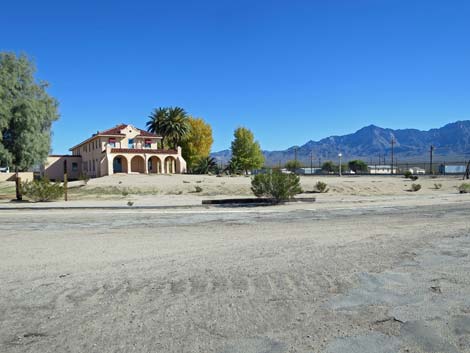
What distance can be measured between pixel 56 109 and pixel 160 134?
1636 inches

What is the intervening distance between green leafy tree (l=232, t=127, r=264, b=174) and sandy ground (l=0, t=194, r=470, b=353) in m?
67.2

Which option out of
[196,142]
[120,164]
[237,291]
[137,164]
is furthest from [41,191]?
[196,142]

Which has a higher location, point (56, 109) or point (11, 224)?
point (56, 109)

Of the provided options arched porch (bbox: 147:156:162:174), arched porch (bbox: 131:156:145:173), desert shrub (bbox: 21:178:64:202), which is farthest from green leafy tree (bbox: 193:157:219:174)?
desert shrub (bbox: 21:178:64:202)

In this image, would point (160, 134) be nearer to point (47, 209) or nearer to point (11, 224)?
point (47, 209)

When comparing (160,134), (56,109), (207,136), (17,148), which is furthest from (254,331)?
(207,136)

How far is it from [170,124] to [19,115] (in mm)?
46092

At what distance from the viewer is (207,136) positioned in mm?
76500

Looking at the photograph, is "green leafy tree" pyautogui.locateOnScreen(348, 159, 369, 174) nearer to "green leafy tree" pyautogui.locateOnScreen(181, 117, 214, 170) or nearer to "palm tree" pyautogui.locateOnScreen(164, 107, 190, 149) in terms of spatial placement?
"green leafy tree" pyautogui.locateOnScreen(181, 117, 214, 170)

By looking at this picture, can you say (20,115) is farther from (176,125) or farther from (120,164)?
(176,125)

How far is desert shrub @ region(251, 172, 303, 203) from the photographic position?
835 inches

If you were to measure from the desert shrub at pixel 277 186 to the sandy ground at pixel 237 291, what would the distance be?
10.0m

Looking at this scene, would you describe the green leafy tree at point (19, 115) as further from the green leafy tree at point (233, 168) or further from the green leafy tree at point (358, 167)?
A: the green leafy tree at point (358, 167)

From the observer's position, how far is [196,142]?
75625 millimetres
